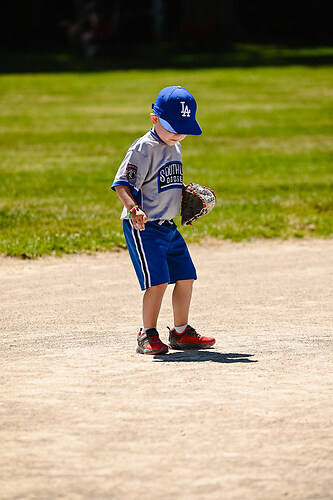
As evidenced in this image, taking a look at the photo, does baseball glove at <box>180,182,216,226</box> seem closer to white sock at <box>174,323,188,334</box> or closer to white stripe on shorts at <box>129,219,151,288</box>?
white stripe on shorts at <box>129,219,151,288</box>

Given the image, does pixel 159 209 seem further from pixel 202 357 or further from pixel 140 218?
pixel 202 357

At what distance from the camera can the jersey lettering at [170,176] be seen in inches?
215

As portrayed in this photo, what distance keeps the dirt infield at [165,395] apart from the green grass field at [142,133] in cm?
213

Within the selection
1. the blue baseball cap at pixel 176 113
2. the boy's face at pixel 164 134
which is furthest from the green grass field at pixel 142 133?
the blue baseball cap at pixel 176 113

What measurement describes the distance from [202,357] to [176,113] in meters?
1.56

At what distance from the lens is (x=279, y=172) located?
1350cm

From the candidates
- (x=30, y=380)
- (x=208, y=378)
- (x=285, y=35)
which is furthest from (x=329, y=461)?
(x=285, y=35)

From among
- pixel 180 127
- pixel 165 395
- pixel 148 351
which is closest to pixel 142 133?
pixel 180 127

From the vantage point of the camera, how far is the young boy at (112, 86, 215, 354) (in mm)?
5336

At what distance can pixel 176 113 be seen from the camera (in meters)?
5.33

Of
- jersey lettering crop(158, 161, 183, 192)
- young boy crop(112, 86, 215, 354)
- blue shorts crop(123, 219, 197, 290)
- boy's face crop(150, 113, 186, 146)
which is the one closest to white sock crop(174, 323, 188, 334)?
young boy crop(112, 86, 215, 354)

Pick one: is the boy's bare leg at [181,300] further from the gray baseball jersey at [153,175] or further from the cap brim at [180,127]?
the cap brim at [180,127]

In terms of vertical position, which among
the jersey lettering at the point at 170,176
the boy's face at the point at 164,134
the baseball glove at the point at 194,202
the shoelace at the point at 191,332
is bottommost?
the shoelace at the point at 191,332

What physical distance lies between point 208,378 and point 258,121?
13.9 metres
